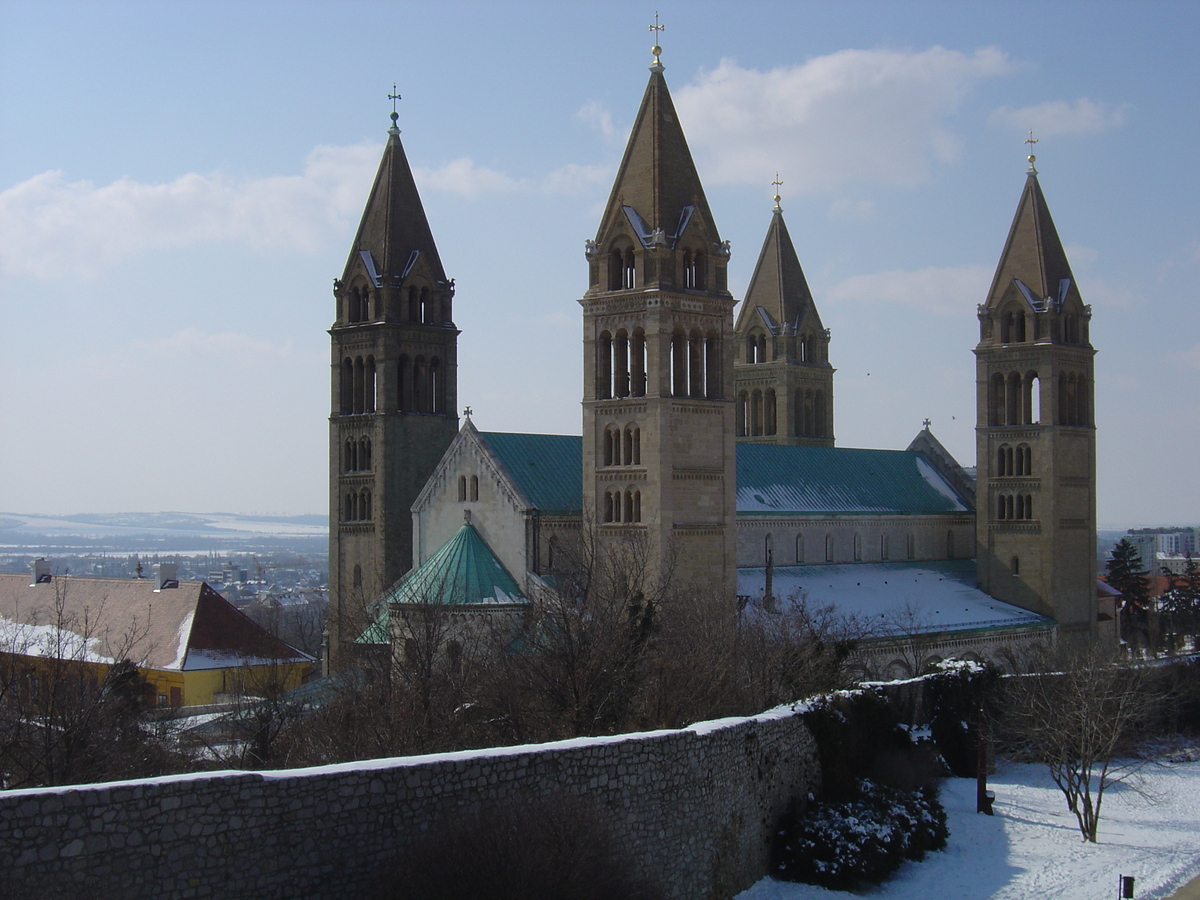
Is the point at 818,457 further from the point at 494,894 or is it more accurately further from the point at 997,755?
the point at 494,894

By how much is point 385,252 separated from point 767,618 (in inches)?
748

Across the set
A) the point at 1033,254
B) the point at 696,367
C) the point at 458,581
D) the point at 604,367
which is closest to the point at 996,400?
the point at 1033,254

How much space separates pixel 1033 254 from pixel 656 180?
69.7 feet

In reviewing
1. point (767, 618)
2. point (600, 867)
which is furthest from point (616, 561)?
point (600, 867)

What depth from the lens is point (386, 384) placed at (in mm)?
49438

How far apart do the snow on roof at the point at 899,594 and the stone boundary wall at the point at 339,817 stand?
25.0 meters

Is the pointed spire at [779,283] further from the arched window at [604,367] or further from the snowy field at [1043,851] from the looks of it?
the snowy field at [1043,851]

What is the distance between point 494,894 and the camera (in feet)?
54.2

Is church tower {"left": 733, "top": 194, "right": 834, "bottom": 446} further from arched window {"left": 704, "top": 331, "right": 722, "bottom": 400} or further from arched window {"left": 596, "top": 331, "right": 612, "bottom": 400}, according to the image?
arched window {"left": 596, "top": 331, "right": 612, "bottom": 400}

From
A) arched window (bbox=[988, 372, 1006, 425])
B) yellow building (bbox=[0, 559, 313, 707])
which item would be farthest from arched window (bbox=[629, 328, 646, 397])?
arched window (bbox=[988, 372, 1006, 425])

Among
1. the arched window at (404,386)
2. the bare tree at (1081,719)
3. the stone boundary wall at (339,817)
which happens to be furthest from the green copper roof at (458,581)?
the stone boundary wall at (339,817)

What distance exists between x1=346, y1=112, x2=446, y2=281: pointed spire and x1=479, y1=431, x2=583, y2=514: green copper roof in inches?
312

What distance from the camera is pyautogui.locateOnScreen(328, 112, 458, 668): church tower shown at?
49.6 meters

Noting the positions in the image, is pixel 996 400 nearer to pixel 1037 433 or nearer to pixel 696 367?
pixel 1037 433
